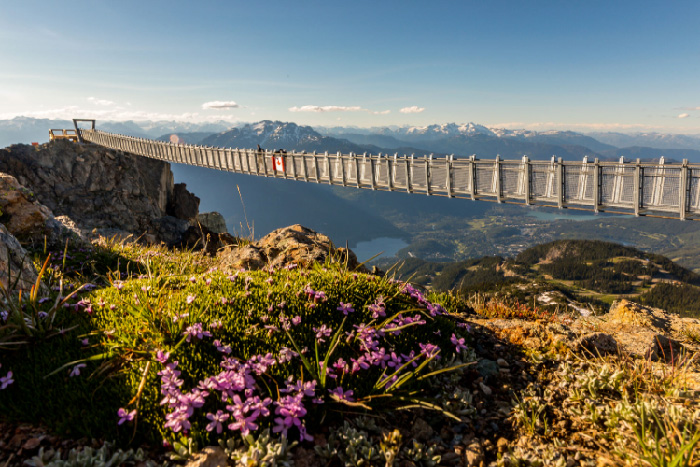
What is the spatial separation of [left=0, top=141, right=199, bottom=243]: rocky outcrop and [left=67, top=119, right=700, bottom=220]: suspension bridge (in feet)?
65.8

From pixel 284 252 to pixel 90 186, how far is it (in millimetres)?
47478

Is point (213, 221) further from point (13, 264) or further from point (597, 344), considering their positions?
point (597, 344)

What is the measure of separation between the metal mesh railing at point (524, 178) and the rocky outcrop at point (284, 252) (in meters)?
14.5

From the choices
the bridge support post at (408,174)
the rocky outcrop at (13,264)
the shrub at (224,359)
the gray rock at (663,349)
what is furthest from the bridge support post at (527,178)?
the rocky outcrop at (13,264)

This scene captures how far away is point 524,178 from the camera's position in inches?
782

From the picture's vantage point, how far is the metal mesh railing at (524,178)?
52.4 feet

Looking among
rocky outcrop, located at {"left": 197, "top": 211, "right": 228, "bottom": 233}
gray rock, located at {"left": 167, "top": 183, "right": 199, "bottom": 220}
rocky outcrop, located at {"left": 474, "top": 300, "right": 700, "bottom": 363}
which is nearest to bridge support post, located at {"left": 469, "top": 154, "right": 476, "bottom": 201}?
rocky outcrop, located at {"left": 474, "top": 300, "right": 700, "bottom": 363}

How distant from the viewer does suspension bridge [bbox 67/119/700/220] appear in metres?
16.0

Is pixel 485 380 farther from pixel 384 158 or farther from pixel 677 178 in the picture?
pixel 384 158

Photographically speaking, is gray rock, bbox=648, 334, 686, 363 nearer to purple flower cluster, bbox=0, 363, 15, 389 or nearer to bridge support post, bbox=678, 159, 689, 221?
purple flower cluster, bbox=0, 363, 15, 389

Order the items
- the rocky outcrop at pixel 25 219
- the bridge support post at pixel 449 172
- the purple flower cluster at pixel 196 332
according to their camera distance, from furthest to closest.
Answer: the bridge support post at pixel 449 172, the rocky outcrop at pixel 25 219, the purple flower cluster at pixel 196 332

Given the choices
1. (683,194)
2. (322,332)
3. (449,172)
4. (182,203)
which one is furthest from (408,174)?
(182,203)

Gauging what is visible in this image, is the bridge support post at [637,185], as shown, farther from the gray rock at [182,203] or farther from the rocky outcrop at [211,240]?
the gray rock at [182,203]

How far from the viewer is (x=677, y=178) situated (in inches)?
612
